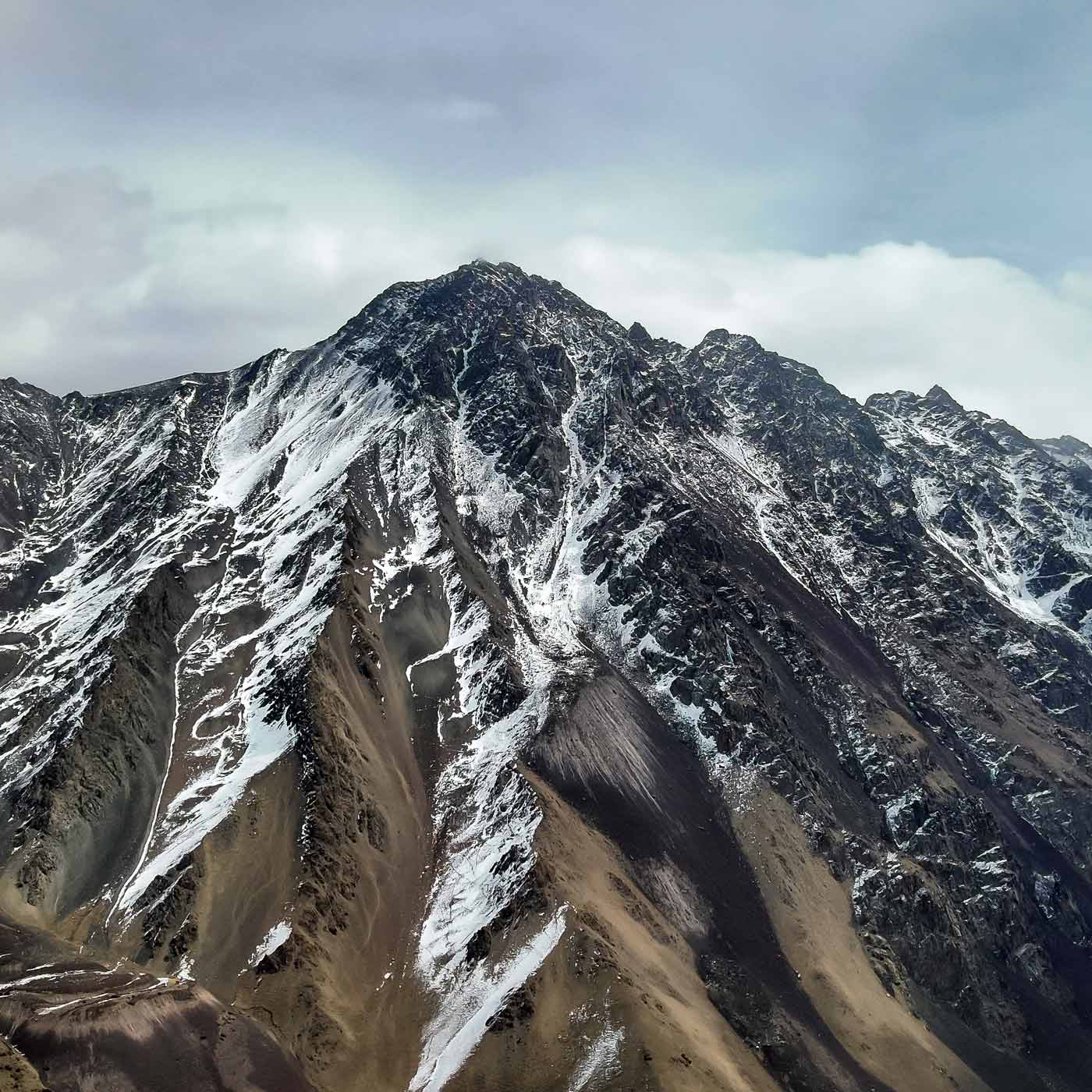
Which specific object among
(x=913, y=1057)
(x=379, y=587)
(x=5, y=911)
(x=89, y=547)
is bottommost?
(x=913, y=1057)

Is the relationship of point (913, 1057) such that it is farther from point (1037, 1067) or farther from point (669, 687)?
point (669, 687)

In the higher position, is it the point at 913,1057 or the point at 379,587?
the point at 379,587

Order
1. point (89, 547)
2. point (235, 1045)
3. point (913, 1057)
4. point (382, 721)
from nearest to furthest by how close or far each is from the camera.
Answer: point (235, 1045) < point (913, 1057) < point (382, 721) < point (89, 547)

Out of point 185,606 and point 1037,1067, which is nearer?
point 1037,1067

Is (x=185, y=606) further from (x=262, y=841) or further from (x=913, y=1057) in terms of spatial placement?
(x=913, y=1057)

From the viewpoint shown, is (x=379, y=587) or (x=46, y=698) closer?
(x=46, y=698)

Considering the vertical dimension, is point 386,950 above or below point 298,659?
below

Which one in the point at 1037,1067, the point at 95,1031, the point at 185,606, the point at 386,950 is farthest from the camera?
the point at 185,606

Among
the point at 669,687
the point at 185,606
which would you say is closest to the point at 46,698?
the point at 185,606

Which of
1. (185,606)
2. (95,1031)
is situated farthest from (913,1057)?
(185,606)
